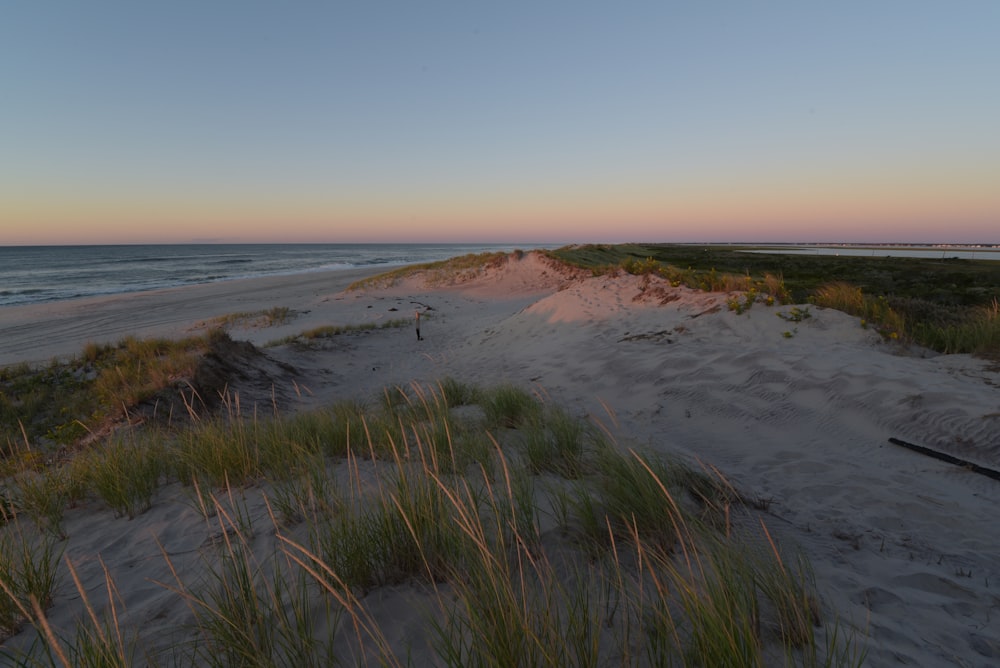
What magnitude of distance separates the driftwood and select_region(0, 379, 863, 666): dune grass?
7.55 ft

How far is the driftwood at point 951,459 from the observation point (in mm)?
3410

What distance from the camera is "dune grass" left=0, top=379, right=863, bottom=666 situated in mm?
1539

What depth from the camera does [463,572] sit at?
205cm

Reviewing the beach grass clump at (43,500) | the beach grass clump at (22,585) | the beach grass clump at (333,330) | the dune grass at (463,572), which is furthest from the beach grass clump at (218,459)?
the beach grass clump at (333,330)

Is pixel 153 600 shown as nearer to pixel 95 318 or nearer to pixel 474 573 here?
pixel 474 573

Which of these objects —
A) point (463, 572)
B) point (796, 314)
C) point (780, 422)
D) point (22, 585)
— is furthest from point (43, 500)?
point (796, 314)

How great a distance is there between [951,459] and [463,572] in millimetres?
4208

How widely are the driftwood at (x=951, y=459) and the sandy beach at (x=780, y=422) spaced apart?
0.08 m

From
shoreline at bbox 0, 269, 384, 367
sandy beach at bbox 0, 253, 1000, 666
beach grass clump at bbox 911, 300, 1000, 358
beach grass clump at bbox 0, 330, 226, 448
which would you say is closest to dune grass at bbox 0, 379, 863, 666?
sandy beach at bbox 0, 253, 1000, 666

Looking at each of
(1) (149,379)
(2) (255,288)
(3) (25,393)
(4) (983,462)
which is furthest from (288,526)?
(2) (255,288)

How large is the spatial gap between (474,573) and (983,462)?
447 centimetres

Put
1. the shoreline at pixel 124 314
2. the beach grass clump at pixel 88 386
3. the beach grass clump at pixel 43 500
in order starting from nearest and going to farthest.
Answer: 1. the beach grass clump at pixel 43 500
2. the beach grass clump at pixel 88 386
3. the shoreline at pixel 124 314

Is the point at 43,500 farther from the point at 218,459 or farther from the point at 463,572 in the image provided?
the point at 463,572

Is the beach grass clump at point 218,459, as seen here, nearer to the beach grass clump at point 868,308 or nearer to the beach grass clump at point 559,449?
the beach grass clump at point 559,449
